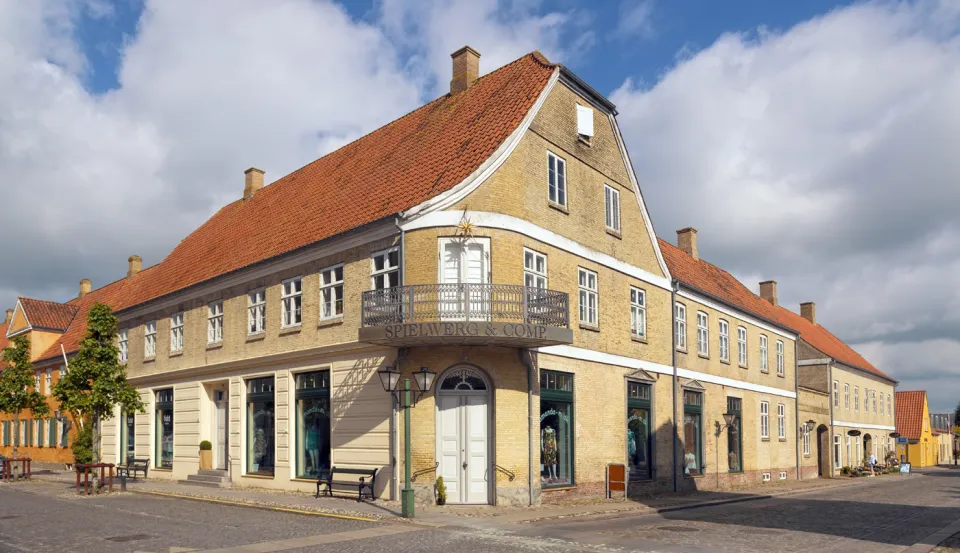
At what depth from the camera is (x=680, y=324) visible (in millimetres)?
29953

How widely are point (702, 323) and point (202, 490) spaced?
18729 millimetres

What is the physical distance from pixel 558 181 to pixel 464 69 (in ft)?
17.0

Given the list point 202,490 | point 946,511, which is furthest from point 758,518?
point 202,490

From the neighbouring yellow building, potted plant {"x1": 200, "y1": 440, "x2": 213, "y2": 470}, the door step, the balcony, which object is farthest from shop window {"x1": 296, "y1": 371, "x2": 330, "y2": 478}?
the neighbouring yellow building

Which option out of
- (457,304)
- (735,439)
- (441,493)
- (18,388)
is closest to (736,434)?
(735,439)

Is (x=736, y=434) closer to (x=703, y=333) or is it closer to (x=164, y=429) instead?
(x=703, y=333)

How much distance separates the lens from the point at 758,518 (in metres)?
19.6

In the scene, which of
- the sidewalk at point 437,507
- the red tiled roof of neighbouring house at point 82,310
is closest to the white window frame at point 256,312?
the sidewalk at point 437,507

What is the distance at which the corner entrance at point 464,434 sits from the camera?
758 inches

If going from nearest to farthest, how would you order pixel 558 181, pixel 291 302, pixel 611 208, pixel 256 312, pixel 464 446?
pixel 464 446
pixel 558 181
pixel 291 302
pixel 611 208
pixel 256 312

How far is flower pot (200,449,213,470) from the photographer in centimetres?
2695

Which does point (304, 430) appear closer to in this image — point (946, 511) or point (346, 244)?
point (346, 244)

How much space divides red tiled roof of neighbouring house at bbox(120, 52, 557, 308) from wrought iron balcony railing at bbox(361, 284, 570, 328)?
2.13 metres

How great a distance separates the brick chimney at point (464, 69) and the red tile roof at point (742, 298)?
32.9ft
